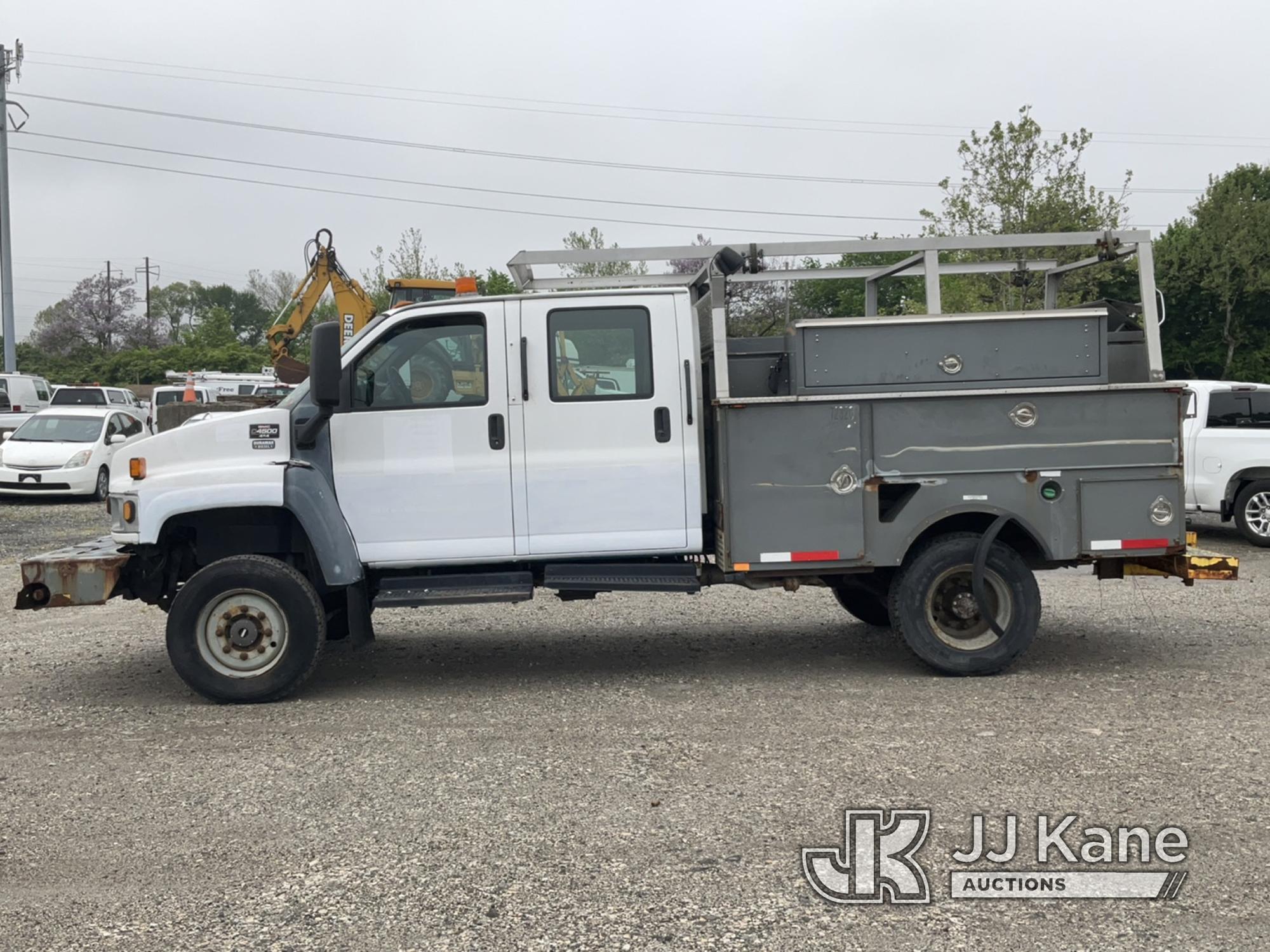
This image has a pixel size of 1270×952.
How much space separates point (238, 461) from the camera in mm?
7086

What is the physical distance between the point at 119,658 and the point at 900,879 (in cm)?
620

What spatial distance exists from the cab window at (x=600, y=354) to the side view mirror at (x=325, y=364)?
4.09ft

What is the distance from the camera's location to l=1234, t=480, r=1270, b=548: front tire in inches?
527

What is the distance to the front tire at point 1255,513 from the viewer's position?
527 inches

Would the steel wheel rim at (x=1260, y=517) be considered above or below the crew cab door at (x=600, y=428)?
below

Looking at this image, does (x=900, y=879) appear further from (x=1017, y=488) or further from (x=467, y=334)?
(x=467, y=334)

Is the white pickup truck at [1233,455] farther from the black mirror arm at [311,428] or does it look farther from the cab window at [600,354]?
the black mirror arm at [311,428]

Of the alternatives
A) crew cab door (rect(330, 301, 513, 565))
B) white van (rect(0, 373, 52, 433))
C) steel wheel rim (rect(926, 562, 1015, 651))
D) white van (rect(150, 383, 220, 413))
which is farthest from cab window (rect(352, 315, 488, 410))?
white van (rect(0, 373, 52, 433))

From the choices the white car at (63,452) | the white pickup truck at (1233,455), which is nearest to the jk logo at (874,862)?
the white pickup truck at (1233,455)

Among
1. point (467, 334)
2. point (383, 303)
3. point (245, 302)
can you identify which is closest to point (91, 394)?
point (383, 303)

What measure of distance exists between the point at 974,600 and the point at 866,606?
1550 mm

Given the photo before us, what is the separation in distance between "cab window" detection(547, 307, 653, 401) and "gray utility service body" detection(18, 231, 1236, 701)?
0.27 feet

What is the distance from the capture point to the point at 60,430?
A: 20344mm

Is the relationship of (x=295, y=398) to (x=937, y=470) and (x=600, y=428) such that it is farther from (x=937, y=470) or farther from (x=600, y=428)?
(x=937, y=470)
